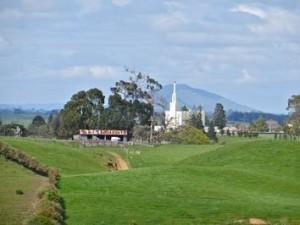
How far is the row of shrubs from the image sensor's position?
2702 centimetres

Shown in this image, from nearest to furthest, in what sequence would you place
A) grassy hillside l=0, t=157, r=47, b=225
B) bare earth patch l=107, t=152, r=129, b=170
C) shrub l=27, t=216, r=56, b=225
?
shrub l=27, t=216, r=56, b=225 → grassy hillside l=0, t=157, r=47, b=225 → bare earth patch l=107, t=152, r=129, b=170

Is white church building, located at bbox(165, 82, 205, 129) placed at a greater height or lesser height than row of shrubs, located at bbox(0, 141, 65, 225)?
greater

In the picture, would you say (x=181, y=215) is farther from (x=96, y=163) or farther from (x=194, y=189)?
(x=96, y=163)

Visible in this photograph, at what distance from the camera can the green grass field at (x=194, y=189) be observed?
3366cm

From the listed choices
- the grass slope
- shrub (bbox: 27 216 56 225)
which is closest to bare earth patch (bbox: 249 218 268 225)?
shrub (bbox: 27 216 56 225)

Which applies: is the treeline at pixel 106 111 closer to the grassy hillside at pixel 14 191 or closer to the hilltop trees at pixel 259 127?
the hilltop trees at pixel 259 127

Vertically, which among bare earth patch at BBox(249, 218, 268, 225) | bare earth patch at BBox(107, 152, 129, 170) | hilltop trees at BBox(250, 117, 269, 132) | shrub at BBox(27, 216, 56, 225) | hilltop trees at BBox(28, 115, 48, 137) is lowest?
bare earth patch at BBox(249, 218, 268, 225)

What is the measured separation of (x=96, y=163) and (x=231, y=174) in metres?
23.3

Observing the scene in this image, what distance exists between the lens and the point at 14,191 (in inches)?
1494

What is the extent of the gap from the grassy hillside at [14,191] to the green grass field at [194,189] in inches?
66.0

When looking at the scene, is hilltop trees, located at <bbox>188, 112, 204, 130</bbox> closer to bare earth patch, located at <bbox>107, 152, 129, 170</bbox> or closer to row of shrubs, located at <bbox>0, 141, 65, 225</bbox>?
bare earth patch, located at <bbox>107, 152, 129, 170</bbox>

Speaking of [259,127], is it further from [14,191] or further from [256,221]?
[256,221]

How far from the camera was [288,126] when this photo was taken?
14650cm

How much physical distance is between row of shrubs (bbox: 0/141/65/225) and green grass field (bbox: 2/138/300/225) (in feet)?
2.04
